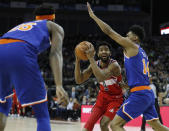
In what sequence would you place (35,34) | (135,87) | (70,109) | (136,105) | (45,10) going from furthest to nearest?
(70,109) → (135,87) → (136,105) → (45,10) → (35,34)

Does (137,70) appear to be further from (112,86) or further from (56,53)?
(56,53)

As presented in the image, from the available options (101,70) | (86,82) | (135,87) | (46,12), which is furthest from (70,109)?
(46,12)

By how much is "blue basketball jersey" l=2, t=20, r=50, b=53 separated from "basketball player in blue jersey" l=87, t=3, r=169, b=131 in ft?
4.44

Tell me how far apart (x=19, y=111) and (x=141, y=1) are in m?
16.2

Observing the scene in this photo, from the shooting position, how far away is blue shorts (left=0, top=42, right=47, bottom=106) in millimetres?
2645

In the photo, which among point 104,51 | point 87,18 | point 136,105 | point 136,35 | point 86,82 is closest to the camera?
point 136,105

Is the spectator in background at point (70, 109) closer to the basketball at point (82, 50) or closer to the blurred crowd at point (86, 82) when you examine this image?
the blurred crowd at point (86, 82)

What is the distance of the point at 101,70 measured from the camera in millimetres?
4070

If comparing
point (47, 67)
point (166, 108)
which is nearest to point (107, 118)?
point (166, 108)

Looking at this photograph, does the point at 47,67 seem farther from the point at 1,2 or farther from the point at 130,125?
the point at 130,125

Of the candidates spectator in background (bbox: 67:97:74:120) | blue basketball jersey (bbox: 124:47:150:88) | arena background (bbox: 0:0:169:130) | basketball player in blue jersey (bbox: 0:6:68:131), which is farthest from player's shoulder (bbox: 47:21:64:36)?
arena background (bbox: 0:0:169:130)

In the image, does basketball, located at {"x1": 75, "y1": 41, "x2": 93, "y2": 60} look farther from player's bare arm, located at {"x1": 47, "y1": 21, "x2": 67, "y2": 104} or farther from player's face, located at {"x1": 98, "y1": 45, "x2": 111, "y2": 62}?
player's bare arm, located at {"x1": 47, "y1": 21, "x2": 67, "y2": 104}

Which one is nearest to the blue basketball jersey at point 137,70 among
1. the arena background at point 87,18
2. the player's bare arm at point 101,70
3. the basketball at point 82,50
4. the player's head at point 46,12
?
the player's bare arm at point 101,70

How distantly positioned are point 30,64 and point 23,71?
9 cm
